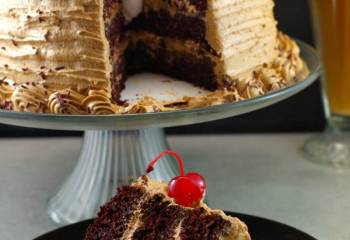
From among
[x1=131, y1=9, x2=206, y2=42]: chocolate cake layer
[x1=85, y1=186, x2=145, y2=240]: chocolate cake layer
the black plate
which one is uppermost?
[x1=131, y1=9, x2=206, y2=42]: chocolate cake layer

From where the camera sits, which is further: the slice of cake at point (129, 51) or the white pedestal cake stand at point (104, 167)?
the white pedestal cake stand at point (104, 167)

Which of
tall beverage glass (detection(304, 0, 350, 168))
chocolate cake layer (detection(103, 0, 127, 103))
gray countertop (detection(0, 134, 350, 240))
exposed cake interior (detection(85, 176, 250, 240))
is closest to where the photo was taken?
exposed cake interior (detection(85, 176, 250, 240))

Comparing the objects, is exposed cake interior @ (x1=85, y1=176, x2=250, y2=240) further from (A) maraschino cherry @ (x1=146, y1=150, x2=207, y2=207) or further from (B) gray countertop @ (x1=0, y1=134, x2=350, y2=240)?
(B) gray countertop @ (x1=0, y1=134, x2=350, y2=240)

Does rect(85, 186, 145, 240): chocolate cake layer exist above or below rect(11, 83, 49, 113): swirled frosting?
below

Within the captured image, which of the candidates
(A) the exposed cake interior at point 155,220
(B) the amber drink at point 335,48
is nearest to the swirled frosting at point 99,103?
(A) the exposed cake interior at point 155,220

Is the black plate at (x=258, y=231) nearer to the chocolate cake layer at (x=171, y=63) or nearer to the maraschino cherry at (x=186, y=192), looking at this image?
the maraschino cherry at (x=186, y=192)

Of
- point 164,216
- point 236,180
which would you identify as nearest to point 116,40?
point 236,180

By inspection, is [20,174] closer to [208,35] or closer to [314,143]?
[208,35]

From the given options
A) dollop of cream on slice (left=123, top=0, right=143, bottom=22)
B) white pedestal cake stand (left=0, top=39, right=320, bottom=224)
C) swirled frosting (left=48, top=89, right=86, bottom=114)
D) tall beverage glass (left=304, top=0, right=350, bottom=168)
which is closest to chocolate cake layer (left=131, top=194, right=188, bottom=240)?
swirled frosting (left=48, top=89, right=86, bottom=114)
